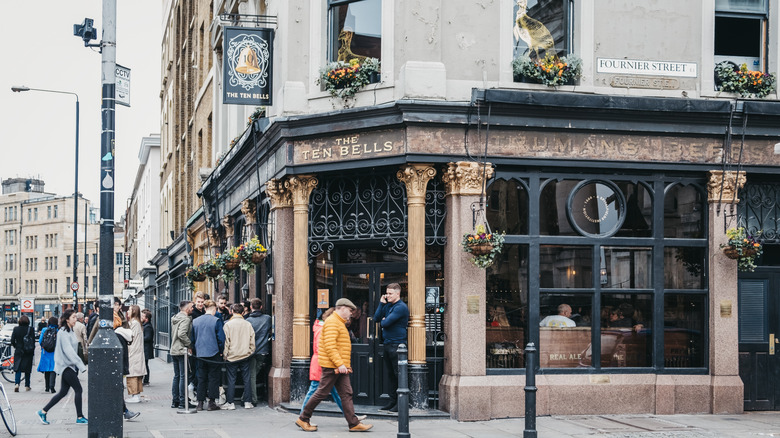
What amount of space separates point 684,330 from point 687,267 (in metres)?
0.99

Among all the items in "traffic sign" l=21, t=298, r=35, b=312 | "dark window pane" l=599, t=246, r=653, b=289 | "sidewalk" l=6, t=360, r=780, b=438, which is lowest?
"traffic sign" l=21, t=298, r=35, b=312

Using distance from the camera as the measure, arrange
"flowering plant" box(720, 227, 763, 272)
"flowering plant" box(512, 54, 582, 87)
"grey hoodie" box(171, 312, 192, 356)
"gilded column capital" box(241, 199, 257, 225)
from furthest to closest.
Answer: "gilded column capital" box(241, 199, 257, 225)
"grey hoodie" box(171, 312, 192, 356)
"flowering plant" box(512, 54, 582, 87)
"flowering plant" box(720, 227, 763, 272)

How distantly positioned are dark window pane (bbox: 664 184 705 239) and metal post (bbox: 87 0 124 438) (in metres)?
8.35

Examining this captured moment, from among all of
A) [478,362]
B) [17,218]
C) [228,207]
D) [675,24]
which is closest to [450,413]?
[478,362]

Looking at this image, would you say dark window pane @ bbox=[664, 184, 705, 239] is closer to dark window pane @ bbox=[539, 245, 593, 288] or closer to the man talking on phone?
dark window pane @ bbox=[539, 245, 593, 288]

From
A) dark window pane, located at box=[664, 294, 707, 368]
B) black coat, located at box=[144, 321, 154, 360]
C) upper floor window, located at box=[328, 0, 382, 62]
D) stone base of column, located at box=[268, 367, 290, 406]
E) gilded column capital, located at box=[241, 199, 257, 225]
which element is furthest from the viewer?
black coat, located at box=[144, 321, 154, 360]

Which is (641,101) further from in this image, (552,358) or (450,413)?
(450,413)

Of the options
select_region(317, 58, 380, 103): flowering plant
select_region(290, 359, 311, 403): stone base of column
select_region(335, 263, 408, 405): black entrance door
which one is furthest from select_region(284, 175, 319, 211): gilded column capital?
select_region(290, 359, 311, 403): stone base of column

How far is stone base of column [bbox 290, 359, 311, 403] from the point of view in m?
14.7

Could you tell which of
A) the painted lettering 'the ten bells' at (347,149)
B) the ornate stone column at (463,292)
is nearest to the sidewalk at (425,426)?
the ornate stone column at (463,292)

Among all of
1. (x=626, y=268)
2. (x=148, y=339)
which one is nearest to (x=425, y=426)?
(x=626, y=268)

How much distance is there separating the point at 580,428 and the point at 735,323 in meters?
3.59

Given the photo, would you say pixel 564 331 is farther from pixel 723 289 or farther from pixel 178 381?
pixel 178 381

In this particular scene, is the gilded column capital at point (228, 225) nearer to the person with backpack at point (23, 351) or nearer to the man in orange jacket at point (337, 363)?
the person with backpack at point (23, 351)
